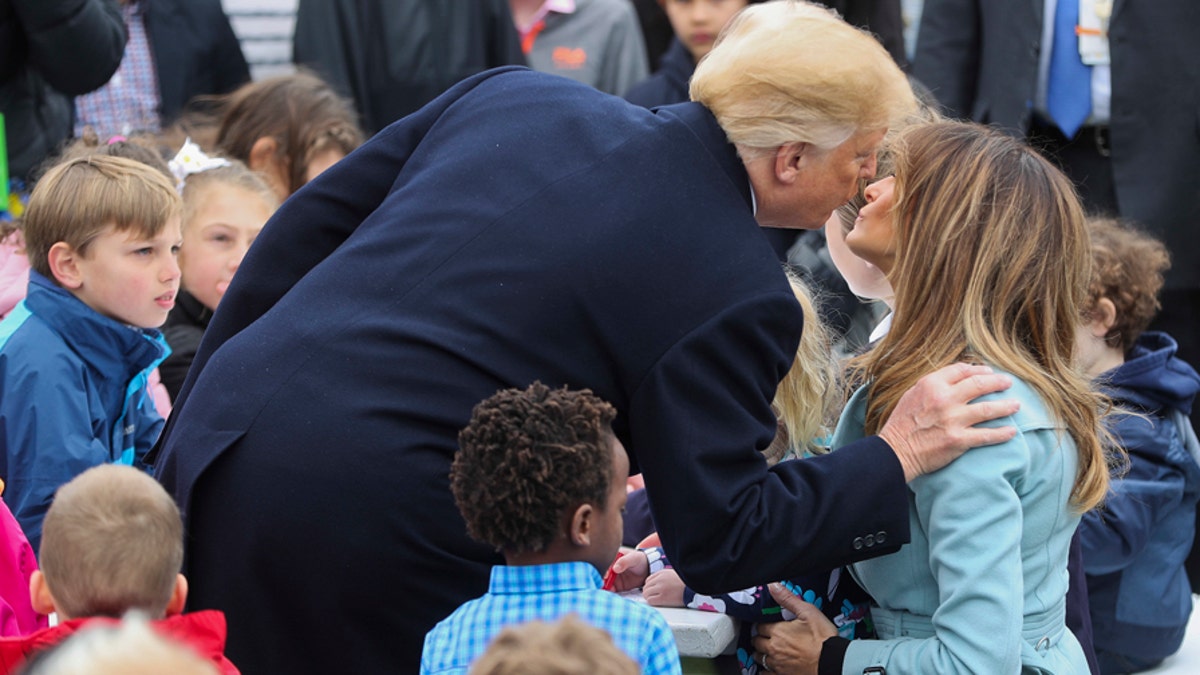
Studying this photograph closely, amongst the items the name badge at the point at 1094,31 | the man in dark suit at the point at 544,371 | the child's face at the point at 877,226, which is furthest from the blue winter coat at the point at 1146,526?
the name badge at the point at 1094,31

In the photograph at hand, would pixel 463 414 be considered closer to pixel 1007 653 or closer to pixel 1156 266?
pixel 1007 653

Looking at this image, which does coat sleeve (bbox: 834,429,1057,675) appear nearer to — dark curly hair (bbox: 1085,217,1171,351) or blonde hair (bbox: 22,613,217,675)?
blonde hair (bbox: 22,613,217,675)

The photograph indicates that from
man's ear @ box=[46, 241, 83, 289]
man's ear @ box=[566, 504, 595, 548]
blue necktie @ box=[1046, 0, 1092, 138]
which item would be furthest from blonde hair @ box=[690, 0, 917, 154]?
blue necktie @ box=[1046, 0, 1092, 138]

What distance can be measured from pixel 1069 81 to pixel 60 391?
3719 mm

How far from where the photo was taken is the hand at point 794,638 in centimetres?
251

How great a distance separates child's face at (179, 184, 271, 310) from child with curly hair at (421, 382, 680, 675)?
2.39 meters

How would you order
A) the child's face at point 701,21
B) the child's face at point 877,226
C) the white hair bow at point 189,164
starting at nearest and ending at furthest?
1. the child's face at point 877,226
2. the white hair bow at point 189,164
3. the child's face at point 701,21

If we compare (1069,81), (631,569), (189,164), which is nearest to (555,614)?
(631,569)

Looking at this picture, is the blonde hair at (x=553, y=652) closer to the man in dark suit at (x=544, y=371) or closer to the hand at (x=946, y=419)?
the man in dark suit at (x=544, y=371)

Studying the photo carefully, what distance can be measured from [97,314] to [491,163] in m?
1.42

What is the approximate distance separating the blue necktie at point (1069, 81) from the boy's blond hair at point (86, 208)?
3.29 meters

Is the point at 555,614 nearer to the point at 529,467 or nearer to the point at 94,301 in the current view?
the point at 529,467

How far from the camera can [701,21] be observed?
561 cm

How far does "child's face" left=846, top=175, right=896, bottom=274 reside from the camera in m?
2.60
